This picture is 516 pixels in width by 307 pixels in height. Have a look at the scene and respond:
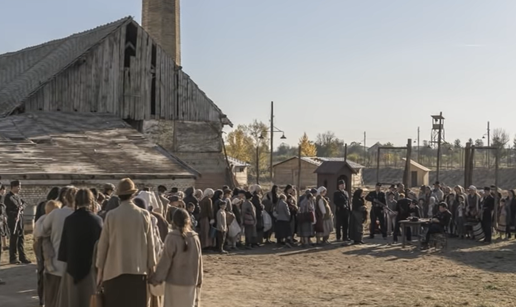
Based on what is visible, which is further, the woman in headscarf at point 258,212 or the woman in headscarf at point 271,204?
the woman in headscarf at point 271,204

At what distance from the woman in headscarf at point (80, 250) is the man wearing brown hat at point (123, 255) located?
63 cm

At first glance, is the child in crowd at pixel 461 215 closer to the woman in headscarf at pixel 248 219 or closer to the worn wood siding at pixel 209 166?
the woman in headscarf at pixel 248 219

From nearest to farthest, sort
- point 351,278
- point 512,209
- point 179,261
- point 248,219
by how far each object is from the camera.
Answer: point 179,261
point 351,278
point 248,219
point 512,209

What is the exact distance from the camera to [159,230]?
9.88 meters

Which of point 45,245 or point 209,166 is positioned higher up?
point 209,166

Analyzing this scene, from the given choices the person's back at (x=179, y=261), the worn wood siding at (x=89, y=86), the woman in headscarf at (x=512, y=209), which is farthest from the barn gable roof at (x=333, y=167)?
the person's back at (x=179, y=261)

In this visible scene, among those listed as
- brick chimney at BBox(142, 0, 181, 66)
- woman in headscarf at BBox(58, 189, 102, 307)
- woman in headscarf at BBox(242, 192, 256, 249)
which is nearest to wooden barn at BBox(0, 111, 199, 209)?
woman in headscarf at BBox(242, 192, 256, 249)

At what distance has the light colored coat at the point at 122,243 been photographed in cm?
716

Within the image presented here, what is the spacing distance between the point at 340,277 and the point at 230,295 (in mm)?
3165

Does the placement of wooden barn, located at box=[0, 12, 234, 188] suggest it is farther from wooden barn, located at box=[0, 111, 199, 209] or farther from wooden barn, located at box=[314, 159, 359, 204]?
wooden barn, located at box=[314, 159, 359, 204]

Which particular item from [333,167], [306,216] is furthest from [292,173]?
[306,216]

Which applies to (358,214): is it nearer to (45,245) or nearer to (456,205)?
(456,205)

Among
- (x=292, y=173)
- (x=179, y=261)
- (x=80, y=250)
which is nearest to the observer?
(x=179, y=261)

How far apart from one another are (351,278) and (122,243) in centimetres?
761
